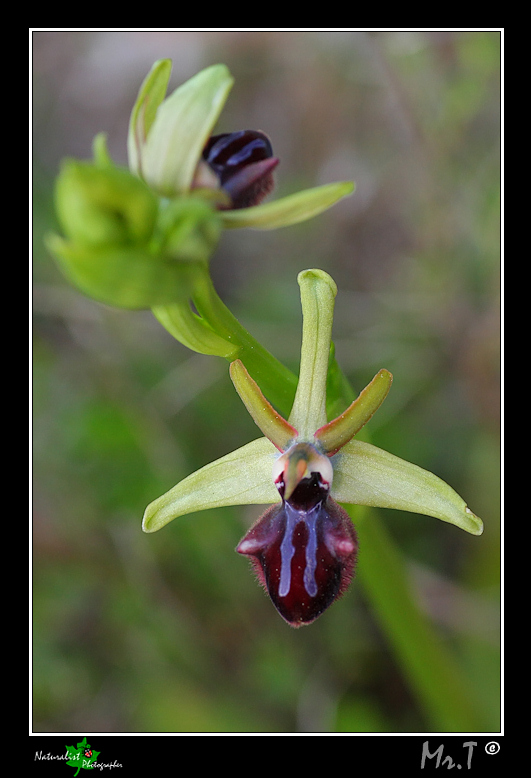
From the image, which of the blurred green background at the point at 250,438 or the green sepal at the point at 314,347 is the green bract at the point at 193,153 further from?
the blurred green background at the point at 250,438

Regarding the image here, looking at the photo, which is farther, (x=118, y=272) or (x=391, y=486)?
(x=391, y=486)

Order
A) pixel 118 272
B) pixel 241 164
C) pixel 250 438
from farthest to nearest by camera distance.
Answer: pixel 250 438
pixel 241 164
pixel 118 272

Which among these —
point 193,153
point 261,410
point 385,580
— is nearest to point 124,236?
point 193,153

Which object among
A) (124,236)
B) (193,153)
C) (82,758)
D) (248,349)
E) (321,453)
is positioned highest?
(193,153)

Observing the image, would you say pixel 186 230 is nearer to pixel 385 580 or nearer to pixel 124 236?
pixel 124 236

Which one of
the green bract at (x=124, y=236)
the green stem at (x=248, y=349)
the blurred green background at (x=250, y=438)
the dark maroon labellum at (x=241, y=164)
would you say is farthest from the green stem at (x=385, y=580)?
the blurred green background at (x=250, y=438)

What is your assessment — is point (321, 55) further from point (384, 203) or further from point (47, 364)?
point (47, 364)

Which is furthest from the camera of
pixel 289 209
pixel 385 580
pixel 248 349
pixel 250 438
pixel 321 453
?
pixel 250 438

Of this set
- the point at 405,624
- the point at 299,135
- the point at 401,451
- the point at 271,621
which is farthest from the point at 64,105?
the point at 405,624
